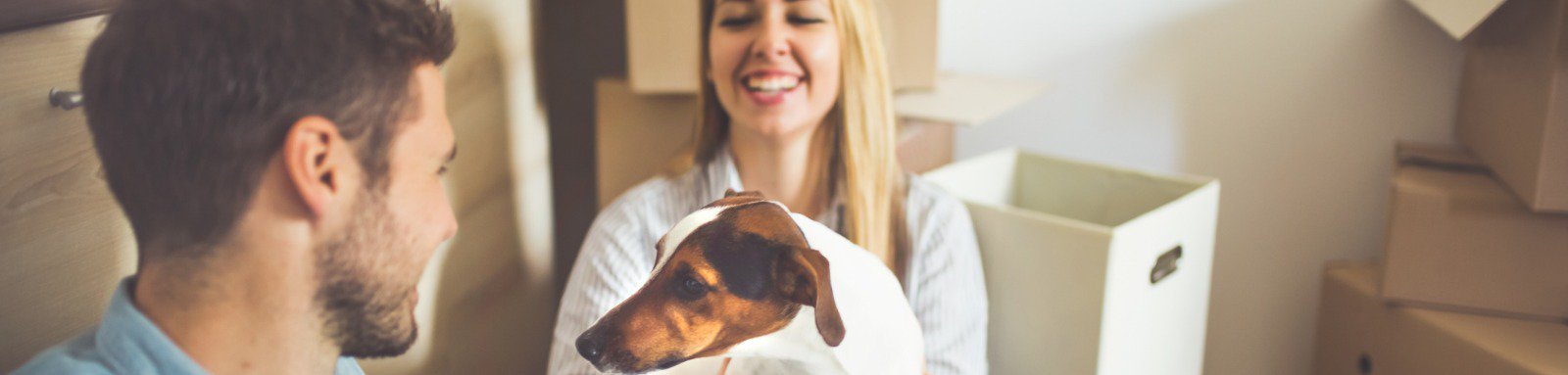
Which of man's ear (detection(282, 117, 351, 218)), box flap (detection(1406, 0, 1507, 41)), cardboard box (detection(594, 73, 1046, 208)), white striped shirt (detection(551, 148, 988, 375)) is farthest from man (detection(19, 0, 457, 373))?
box flap (detection(1406, 0, 1507, 41))

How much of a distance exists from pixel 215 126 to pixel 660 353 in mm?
208

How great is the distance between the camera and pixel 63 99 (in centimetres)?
67

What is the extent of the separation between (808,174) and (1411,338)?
770 millimetres

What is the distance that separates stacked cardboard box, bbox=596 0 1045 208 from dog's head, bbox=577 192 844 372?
→ 758mm

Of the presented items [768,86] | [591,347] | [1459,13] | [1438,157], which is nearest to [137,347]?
[591,347]

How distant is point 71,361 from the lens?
521mm

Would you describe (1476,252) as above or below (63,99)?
below

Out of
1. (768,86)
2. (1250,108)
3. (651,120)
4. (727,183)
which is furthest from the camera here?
(1250,108)

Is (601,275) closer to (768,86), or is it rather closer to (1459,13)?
(768,86)

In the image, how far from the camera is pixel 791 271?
0.51 metres

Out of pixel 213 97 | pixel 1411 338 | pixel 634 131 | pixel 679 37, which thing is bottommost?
pixel 1411 338

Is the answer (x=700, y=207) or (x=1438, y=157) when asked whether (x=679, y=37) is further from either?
(x=1438, y=157)

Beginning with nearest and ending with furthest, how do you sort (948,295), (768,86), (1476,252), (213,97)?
(213,97)
(768,86)
(948,295)
(1476,252)

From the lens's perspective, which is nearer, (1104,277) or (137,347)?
(137,347)
